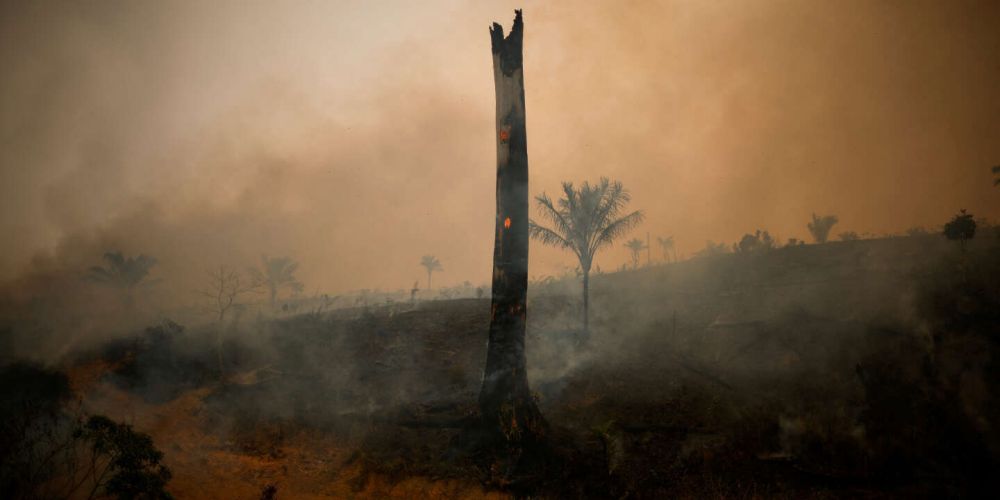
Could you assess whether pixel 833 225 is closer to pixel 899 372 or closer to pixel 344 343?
pixel 899 372

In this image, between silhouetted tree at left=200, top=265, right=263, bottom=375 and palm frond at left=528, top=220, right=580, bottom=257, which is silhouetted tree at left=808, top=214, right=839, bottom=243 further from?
silhouetted tree at left=200, top=265, right=263, bottom=375

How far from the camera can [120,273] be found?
98.0ft

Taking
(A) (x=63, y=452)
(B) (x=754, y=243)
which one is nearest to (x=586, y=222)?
(A) (x=63, y=452)

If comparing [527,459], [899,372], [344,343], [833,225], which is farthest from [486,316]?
[833,225]

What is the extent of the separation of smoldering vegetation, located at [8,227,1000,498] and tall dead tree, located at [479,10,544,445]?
2.93 feet

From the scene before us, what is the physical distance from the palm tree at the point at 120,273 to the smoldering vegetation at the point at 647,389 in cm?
1727

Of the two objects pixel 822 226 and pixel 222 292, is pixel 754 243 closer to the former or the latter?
pixel 822 226

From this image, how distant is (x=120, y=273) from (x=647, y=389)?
1574 inches

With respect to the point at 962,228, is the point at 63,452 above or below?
below

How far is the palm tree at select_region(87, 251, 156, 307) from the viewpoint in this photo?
2973 cm

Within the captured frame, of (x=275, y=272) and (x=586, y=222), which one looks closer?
(x=586, y=222)

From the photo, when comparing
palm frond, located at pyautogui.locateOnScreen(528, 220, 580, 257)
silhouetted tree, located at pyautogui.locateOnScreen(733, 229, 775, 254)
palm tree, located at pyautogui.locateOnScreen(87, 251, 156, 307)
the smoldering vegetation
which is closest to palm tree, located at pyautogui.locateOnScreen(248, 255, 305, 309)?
palm tree, located at pyautogui.locateOnScreen(87, 251, 156, 307)

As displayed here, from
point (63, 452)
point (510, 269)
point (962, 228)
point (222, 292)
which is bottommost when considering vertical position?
point (63, 452)

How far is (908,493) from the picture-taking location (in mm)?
5562
